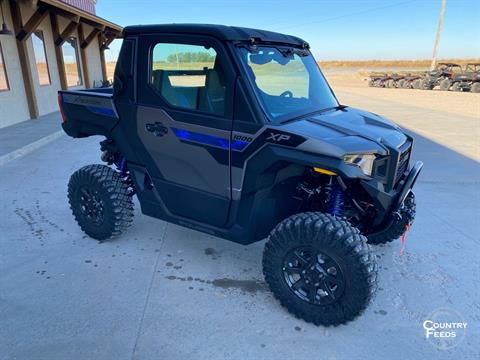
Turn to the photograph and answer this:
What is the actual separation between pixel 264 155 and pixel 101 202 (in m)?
1.86

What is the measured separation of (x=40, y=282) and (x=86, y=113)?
1594 millimetres

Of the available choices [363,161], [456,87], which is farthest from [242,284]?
[456,87]

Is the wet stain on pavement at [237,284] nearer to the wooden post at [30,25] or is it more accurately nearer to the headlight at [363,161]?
the headlight at [363,161]

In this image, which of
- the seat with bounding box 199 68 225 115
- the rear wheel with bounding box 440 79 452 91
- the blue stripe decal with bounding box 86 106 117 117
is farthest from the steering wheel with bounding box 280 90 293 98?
the rear wheel with bounding box 440 79 452 91

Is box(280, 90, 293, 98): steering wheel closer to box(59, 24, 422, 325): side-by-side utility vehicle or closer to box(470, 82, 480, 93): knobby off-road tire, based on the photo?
box(59, 24, 422, 325): side-by-side utility vehicle

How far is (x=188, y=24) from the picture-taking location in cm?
284

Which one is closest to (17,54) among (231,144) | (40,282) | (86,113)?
(86,113)

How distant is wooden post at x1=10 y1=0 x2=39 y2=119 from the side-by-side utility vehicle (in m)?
8.13

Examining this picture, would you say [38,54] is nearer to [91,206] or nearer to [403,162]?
[91,206]

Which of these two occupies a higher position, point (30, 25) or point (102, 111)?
point (30, 25)

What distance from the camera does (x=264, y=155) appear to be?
8.37 feet

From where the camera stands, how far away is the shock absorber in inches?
105

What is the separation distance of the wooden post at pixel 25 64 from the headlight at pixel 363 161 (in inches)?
409

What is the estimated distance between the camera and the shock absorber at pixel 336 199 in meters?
2.66
